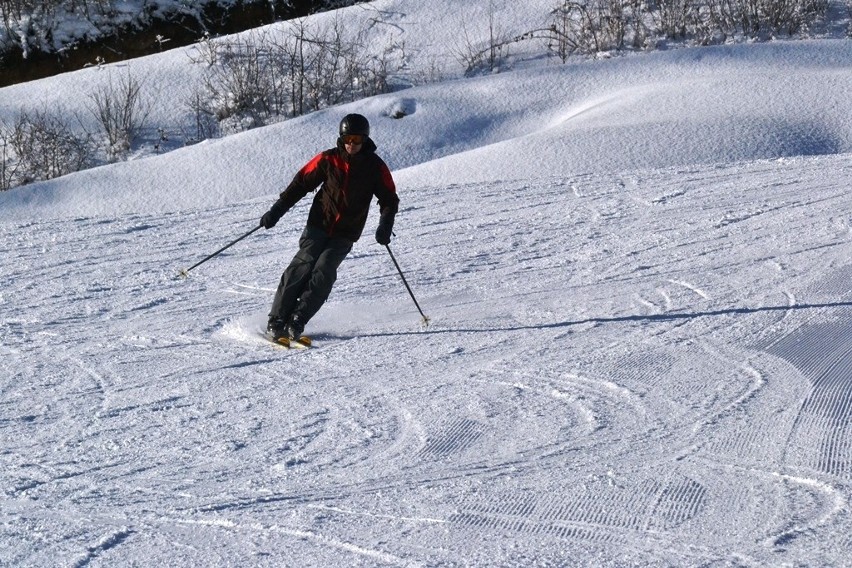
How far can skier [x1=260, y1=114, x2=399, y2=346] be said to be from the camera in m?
6.41

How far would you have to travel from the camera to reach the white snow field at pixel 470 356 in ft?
13.1

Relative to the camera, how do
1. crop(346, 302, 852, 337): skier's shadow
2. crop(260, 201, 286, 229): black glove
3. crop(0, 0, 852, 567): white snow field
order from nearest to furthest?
crop(0, 0, 852, 567): white snow field < crop(260, 201, 286, 229): black glove < crop(346, 302, 852, 337): skier's shadow

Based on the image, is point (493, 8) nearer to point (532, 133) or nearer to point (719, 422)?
point (532, 133)

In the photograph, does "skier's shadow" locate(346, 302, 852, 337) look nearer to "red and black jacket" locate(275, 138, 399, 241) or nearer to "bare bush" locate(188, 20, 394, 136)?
"red and black jacket" locate(275, 138, 399, 241)

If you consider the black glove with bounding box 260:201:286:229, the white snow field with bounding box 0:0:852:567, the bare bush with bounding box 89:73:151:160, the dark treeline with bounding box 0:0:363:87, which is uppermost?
the dark treeline with bounding box 0:0:363:87

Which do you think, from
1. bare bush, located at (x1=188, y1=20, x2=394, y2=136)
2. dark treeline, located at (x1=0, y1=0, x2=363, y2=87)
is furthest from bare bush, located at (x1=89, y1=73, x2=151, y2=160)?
dark treeline, located at (x1=0, y1=0, x2=363, y2=87)

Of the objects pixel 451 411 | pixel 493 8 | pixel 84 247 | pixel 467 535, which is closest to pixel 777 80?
pixel 493 8

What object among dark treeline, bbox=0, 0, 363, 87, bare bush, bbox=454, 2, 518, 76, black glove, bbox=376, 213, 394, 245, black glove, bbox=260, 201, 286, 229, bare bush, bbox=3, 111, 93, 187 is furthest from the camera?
dark treeline, bbox=0, 0, 363, 87

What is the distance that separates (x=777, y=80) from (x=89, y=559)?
10.9m

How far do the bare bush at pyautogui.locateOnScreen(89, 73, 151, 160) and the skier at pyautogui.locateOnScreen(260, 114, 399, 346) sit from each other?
8.50m

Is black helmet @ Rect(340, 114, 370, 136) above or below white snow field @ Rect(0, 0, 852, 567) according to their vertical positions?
above

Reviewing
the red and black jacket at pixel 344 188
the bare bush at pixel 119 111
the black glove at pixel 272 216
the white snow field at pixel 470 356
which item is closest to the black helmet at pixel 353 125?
the red and black jacket at pixel 344 188

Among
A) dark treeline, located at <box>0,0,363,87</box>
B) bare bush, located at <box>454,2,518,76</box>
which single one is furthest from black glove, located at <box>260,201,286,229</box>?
dark treeline, located at <box>0,0,363,87</box>

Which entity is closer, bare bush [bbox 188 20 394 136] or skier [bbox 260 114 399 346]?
skier [bbox 260 114 399 346]
